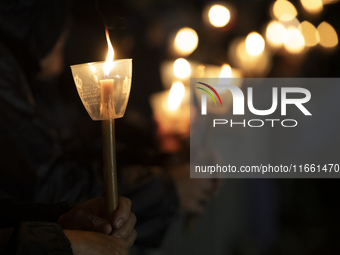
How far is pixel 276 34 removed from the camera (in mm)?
1650

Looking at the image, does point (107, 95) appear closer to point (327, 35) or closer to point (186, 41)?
point (186, 41)

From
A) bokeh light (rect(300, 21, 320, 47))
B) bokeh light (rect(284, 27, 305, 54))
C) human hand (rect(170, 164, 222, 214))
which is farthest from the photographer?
bokeh light (rect(300, 21, 320, 47))

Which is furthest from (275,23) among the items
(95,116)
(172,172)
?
(95,116)

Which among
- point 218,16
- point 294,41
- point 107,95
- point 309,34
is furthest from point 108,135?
point 309,34

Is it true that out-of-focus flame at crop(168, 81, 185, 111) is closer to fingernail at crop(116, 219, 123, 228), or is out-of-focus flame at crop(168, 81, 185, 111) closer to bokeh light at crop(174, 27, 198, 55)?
bokeh light at crop(174, 27, 198, 55)

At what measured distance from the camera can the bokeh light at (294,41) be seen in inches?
61.5

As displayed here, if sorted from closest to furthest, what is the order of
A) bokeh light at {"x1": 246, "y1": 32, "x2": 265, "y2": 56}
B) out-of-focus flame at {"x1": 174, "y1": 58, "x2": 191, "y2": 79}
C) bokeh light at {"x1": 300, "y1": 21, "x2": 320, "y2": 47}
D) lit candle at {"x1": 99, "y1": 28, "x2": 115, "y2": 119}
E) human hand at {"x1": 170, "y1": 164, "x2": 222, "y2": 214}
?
lit candle at {"x1": 99, "y1": 28, "x2": 115, "y2": 119} → human hand at {"x1": 170, "y1": 164, "x2": 222, "y2": 214} → out-of-focus flame at {"x1": 174, "y1": 58, "x2": 191, "y2": 79} → bokeh light at {"x1": 246, "y1": 32, "x2": 265, "y2": 56} → bokeh light at {"x1": 300, "y1": 21, "x2": 320, "y2": 47}

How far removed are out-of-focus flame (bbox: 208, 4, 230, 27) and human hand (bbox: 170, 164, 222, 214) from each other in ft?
3.00

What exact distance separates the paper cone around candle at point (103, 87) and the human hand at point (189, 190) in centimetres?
67

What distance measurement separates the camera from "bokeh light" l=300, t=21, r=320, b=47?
1685 millimetres

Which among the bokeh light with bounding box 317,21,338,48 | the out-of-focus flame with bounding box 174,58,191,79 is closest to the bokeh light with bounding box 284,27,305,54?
the bokeh light with bounding box 317,21,338,48

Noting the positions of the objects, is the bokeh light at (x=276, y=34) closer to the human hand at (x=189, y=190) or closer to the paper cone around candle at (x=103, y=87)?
the human hand at (x=189, y=190)

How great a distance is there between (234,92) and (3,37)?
1.02 m

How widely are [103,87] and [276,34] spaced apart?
1.51 metres
